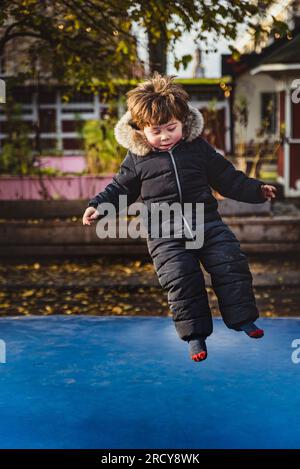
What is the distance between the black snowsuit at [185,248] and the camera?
3602 mm

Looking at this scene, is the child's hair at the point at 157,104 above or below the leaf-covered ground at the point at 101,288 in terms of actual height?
above

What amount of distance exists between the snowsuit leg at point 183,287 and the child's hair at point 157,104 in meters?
0.52

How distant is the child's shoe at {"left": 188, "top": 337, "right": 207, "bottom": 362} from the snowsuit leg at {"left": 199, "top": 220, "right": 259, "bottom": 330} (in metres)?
0.14

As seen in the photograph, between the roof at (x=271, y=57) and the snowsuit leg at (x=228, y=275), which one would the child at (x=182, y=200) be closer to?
the snowsuit leg at (x=228, y=275)

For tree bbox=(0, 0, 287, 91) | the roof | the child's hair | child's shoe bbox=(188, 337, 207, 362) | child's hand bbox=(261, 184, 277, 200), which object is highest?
the roof

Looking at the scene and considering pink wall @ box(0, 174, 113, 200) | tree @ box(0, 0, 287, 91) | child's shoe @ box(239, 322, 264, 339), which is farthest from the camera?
pink wall @ box(0, 174, 113, 200)

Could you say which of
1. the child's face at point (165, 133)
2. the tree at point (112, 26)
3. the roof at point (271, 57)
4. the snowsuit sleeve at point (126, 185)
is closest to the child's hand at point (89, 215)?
the snowsuit sleeve at point (126, 185)

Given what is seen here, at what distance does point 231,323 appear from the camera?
141 inches

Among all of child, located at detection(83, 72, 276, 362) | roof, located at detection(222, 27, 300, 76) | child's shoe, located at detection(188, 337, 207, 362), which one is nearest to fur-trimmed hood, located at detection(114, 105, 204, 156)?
child, located at detection(83, 72, 276, 362)

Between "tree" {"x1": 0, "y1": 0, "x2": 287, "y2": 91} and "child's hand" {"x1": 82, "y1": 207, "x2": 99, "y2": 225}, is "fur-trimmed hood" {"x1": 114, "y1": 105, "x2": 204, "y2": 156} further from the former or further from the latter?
"tree" {"x1": 0, "y1": 0, "x2": 287, "y2": 91}

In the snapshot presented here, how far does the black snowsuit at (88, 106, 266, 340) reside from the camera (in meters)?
3.60

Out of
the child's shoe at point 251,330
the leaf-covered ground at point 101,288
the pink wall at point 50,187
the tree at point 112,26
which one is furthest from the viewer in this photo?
the pink wall at point 50,187

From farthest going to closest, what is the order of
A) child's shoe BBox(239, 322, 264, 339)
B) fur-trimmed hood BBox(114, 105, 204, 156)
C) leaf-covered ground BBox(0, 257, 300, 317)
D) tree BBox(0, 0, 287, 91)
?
leaf-covered ground BBox(0, 257, 300, 317)
tree BBox(0, 0, 287, 91)
fur-trimmed hood BBox(114, 105, 204, 156)
child's shoe BBox(239, 322, 264, 339)

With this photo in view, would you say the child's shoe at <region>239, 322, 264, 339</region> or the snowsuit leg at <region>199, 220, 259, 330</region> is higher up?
the snowsuit leg at <region>199, 220, 259, 330</region>
